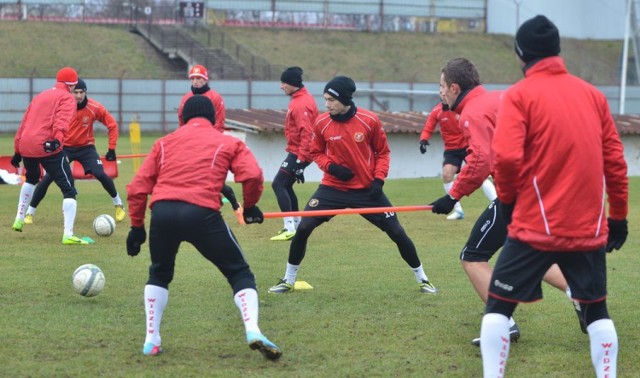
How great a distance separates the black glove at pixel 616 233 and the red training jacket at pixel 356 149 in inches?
147

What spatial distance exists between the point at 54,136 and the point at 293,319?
5121 millimetres

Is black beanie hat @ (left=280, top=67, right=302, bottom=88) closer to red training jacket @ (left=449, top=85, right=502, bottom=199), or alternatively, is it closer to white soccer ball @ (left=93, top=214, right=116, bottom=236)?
white soccer ball @ (left=93, top=214, right=116, bottom=236)

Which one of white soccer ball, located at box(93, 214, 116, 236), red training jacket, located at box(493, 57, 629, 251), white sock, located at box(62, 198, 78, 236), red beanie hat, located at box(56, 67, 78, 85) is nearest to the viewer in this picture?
red training jacket, located at box(493, 57, 629, 251)

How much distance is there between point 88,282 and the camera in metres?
8.36

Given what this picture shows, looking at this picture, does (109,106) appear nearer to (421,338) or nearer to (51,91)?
(51,91)

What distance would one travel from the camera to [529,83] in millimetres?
5227

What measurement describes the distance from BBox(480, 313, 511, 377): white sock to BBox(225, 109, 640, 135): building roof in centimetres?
1713

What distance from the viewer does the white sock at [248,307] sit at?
21.3 ft

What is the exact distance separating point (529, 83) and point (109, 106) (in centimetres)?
4301

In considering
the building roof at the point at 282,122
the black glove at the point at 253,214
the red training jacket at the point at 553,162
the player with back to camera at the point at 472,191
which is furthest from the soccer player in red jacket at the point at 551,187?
the building roof at the point at 282,122

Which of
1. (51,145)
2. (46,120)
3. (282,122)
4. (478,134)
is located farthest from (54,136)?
(282,122)

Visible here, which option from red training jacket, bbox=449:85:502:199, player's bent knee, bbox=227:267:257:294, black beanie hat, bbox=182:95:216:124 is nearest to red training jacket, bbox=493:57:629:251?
red training jacket, bbox=449:85:502:199

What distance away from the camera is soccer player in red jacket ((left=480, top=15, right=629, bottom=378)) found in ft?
16.7

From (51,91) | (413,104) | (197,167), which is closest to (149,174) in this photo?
(197,167)
